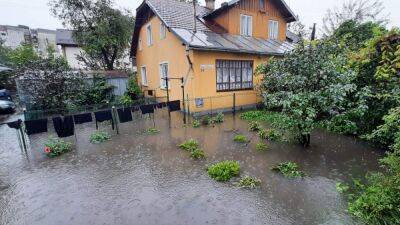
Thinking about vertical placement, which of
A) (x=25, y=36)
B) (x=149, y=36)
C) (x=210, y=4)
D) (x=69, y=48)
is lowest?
(x=149, y=36)

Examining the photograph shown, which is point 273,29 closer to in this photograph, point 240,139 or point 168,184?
point 240,139

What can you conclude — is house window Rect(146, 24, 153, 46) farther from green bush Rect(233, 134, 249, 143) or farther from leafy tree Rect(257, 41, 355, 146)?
leafy tree Rect(257, 41, 355, 146)

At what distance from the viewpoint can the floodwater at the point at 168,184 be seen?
409cm

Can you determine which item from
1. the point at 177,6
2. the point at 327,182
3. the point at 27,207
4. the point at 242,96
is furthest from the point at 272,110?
the point at 27,207

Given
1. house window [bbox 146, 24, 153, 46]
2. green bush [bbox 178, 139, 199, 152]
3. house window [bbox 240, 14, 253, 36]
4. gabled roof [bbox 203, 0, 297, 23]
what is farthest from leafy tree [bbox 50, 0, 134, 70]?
green bush [bbox 178, 139, 199, 152]

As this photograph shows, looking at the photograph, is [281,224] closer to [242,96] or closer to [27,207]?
[27,207]

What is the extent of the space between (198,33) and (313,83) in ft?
25.4

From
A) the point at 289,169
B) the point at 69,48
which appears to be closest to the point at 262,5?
the point at 289,169

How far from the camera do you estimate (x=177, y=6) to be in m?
14.5

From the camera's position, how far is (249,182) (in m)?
5.07

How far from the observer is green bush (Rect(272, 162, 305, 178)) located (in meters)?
5.39

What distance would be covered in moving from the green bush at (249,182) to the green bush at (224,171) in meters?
0.35

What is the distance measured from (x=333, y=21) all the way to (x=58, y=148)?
2814 cm

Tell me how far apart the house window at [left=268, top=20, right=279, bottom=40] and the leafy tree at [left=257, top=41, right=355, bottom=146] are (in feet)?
33.6
